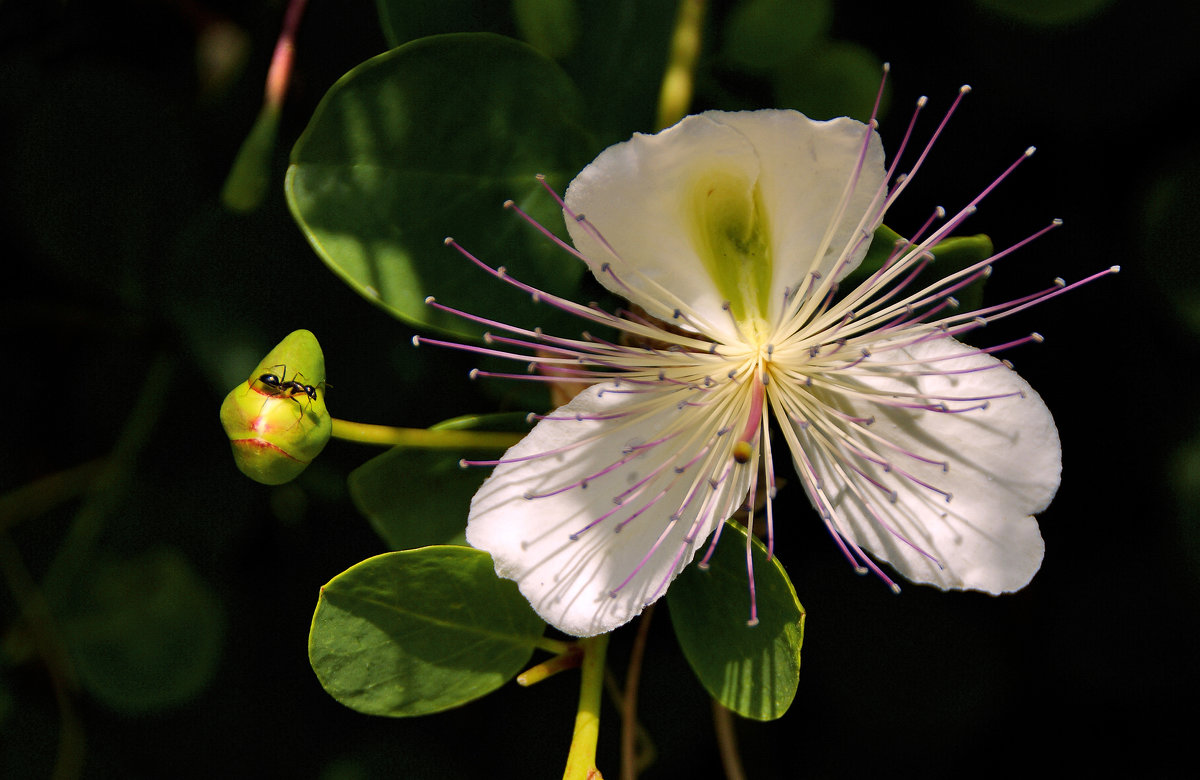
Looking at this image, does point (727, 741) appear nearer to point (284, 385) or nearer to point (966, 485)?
point (966, 485)

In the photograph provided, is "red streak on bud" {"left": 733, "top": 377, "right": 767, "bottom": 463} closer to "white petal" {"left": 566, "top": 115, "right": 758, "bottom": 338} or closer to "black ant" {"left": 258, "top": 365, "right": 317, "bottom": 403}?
"white petal" {"left": 566, "top": 115, "right": 758, "bottom": 338}

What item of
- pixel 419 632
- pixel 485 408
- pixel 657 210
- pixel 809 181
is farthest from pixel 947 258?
pixel 419 632

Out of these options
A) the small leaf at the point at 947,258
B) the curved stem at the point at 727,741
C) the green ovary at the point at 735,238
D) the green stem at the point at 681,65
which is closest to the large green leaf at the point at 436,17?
the green stem at the point at 681,65

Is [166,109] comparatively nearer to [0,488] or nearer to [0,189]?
[0,189]

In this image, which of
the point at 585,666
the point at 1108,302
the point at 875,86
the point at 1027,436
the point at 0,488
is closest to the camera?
the point at 1027,436

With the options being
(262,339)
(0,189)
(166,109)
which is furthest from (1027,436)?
(0,189)

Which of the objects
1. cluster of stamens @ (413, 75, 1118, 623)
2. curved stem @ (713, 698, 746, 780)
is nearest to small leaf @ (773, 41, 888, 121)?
cluster of stamens @ (413, 75, 1118, 623)
